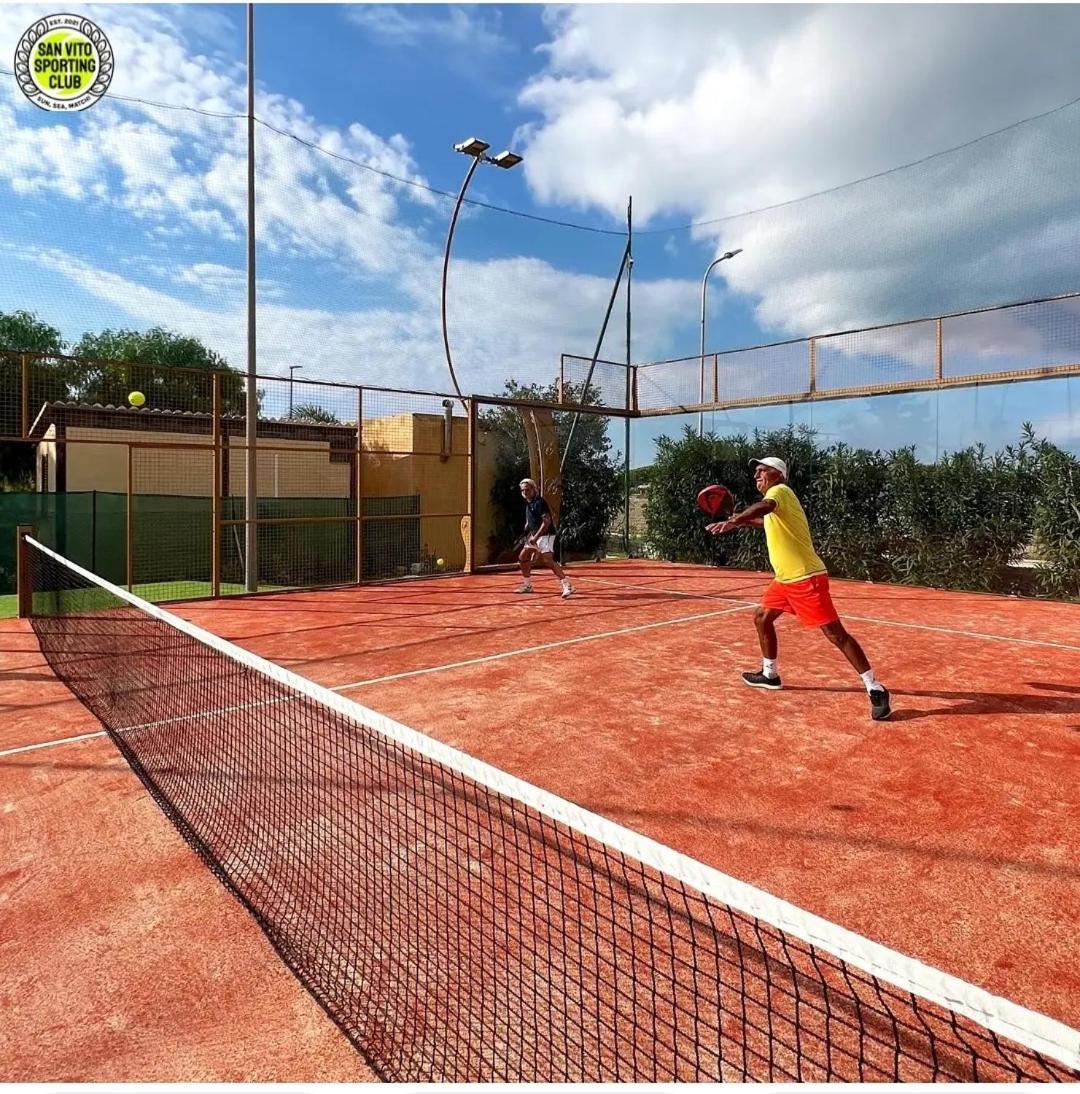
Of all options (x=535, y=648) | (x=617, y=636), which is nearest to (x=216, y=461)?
(x=535, y=648)

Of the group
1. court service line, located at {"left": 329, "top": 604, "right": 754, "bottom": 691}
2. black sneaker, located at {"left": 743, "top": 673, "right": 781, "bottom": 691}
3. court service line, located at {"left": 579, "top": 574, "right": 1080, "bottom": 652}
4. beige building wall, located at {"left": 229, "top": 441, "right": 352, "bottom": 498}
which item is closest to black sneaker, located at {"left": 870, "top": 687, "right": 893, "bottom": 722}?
black sneaker, located at {"left": 743, "top": 673, "right": 781, "bottom": 691}

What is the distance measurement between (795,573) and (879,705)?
39.5 inches

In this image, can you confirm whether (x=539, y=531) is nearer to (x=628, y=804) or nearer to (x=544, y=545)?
(x=544, y=545)

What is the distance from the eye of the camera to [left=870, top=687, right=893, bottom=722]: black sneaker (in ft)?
16.1

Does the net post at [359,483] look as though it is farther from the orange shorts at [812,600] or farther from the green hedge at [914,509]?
the orange shorts at [812,600]

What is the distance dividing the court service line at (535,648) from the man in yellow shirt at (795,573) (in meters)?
2.37

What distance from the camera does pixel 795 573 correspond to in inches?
201

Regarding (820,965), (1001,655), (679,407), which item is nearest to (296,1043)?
(820,965)

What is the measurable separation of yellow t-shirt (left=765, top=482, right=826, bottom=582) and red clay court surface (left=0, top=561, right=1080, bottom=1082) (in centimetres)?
96

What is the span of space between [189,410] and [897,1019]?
1609 cm

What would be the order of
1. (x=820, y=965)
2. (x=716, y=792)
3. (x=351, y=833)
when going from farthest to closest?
(x=716, y=792)
(x=351, y=833)
(x=820, y=965)

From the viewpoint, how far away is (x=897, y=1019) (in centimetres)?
220

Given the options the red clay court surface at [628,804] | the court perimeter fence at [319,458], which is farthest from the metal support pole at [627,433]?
the red clay court surface at [628,804]

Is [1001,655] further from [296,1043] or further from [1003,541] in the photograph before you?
[296,1043]
